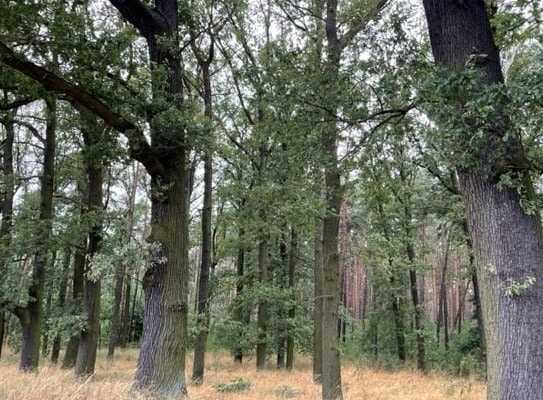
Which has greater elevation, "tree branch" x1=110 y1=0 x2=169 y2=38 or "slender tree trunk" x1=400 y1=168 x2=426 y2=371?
"tree branch" x1=110 y1=0 x2=169 y2=38

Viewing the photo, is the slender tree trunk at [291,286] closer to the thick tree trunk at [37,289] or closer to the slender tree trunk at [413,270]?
the slender tree trunk at [413,270]

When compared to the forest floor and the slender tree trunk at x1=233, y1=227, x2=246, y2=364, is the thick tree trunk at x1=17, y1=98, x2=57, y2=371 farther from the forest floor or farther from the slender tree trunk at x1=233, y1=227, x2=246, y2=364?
the slender tree trunk at x1=233, y1=227, x2=246, y2=364

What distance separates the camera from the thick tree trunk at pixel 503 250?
12.6 feet

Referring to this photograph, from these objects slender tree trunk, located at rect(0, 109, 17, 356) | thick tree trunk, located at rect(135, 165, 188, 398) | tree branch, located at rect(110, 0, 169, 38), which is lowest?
thick tree trunk, located at rect(135, 165, 188, 398)

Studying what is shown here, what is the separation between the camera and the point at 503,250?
403cm

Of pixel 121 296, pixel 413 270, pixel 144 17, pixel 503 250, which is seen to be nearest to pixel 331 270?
pixel 503 250

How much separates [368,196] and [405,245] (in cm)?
942

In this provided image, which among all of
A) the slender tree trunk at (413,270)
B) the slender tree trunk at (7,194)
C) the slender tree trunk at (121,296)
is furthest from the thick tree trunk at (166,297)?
the slender tree trunk at (413,270)

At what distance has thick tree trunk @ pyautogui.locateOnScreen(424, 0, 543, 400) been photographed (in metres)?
3.84

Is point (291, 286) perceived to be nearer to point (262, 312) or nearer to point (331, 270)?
point (262, 312)

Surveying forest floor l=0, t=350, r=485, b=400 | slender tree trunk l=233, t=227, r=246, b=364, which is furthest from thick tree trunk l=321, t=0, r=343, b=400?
slender tree trunk l=233, t=227, r=246, b=364

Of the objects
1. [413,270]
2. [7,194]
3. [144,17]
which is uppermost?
[144,17]

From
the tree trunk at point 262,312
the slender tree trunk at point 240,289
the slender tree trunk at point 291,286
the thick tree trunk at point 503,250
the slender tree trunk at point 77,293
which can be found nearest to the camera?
the thick tree trunk at point 503,250

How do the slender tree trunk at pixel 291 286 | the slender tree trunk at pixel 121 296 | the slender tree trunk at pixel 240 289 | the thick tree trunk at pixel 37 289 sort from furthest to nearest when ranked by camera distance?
1. the slender tree trunk at pixel 291 286
2. the slender tree trunk at pixel 240 289
3. the thick tree trunk at pixel 37 289
4. the slender tree trunk at pixel 121 296
